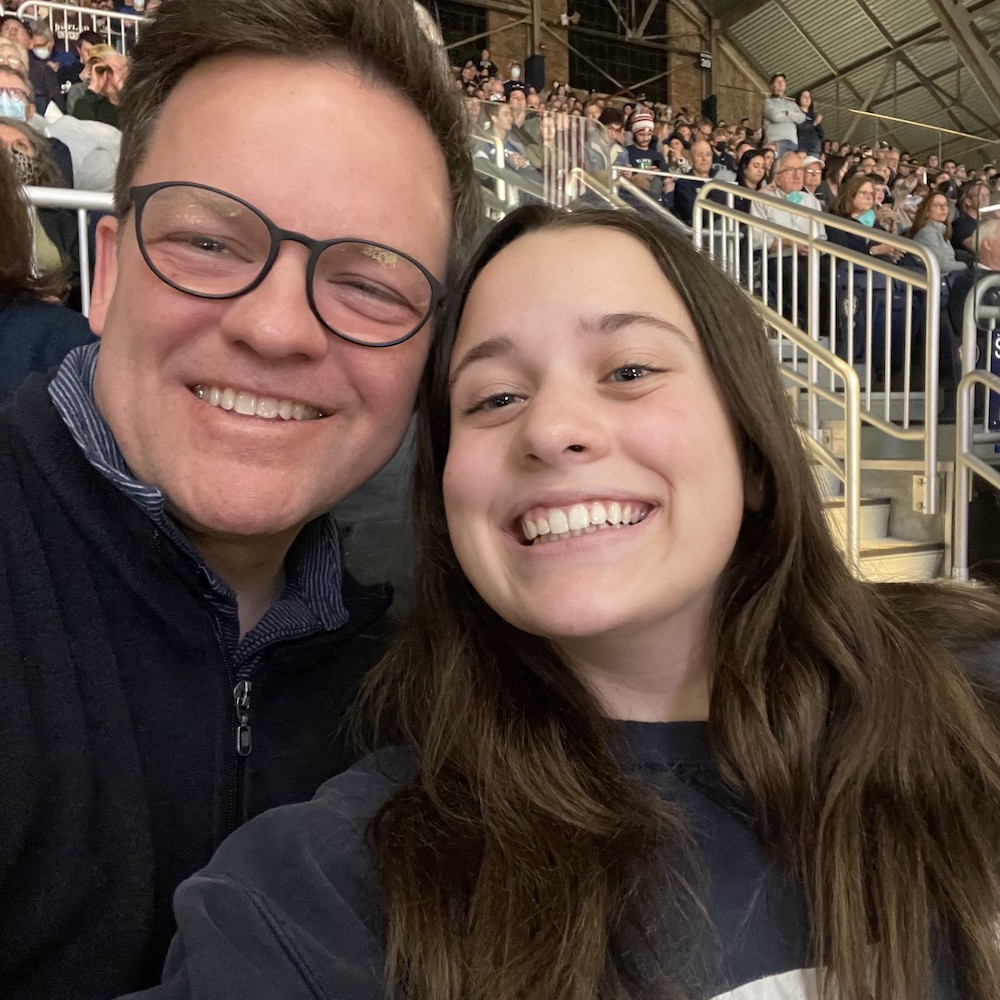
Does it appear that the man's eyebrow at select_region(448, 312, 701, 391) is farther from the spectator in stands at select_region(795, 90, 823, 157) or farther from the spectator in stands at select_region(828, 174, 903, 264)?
the spectator in stands at select_region(795, 90, 823, 157)

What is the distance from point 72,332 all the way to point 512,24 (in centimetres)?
1339

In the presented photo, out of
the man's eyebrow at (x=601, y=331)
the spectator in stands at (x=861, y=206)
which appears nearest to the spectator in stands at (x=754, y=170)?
the spectator in stands at (x=861, y=206)

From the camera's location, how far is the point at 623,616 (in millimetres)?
948

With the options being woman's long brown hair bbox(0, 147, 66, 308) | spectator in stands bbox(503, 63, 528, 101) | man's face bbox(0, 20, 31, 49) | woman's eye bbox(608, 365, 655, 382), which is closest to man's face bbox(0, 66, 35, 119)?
man's face bbox(0, 20, 31, 49)

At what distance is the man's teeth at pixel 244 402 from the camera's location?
1.11 m

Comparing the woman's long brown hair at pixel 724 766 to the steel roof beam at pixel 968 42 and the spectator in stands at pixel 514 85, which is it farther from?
the steel roof beam at pixel 968 42

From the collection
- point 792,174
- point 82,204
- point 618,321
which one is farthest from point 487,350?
point 792,174

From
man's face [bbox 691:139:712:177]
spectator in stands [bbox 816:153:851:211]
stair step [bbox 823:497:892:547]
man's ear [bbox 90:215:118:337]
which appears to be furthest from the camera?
man's face [bbox 691:139:712:177]

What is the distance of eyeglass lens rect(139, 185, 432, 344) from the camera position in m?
1.06

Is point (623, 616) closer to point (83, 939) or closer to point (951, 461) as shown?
point (83, 939)

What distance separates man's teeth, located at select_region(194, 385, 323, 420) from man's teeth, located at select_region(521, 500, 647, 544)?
0.39m

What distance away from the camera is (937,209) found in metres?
6.75

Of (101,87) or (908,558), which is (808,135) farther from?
(101,87)

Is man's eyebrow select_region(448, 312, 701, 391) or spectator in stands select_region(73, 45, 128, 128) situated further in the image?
spectator in stands select_region(73, 45, 128, 128)
